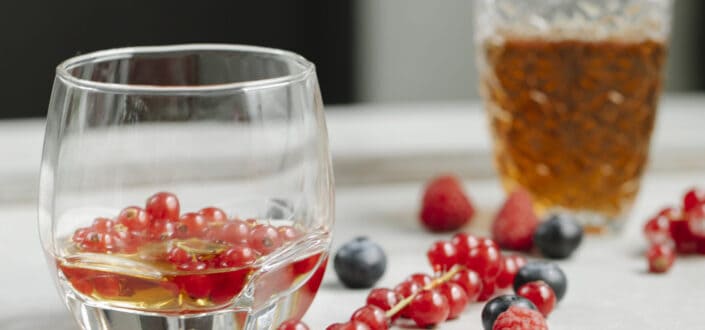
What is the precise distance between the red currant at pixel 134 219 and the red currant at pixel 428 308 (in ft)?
0.78

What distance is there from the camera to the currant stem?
845 millimetres

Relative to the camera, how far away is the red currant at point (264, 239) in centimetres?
77

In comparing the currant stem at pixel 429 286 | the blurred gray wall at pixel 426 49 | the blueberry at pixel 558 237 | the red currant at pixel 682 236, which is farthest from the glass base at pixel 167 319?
the blurred gray wall at pixel 426 49

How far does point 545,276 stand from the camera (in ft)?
3.03

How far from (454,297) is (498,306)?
0.05 meters

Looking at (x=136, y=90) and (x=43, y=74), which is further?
(x=43, y=74)

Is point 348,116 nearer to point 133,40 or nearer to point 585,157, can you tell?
point 585,157

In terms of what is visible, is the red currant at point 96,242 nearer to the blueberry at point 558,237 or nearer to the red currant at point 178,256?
the red currant at point 178,256

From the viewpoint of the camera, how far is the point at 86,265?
73 centimetres

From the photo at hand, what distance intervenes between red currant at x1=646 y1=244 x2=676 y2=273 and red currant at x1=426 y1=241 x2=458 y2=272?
22cm

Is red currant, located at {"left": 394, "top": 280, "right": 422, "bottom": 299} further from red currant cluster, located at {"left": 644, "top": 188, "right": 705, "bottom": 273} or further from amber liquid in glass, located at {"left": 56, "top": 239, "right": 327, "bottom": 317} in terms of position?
red currant cluster, located at {"left": 644, "top": 188, "right": 705, "bottom": 273}

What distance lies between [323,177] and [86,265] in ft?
0.66

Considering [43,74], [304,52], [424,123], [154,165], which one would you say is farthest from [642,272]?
[43,74]

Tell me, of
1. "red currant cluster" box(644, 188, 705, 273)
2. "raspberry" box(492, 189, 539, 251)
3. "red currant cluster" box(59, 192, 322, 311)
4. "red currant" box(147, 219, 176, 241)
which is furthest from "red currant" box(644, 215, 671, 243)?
"red currant" box(147, 219, 176, 241)
